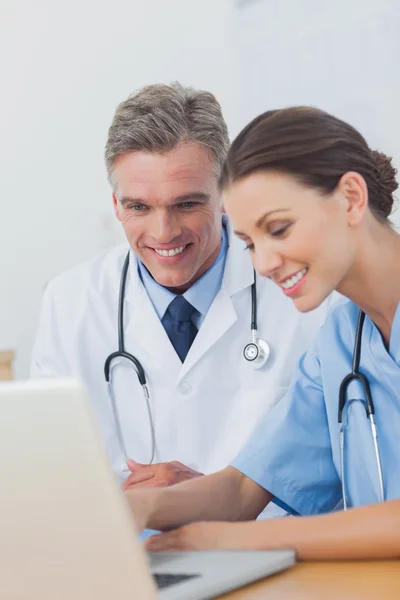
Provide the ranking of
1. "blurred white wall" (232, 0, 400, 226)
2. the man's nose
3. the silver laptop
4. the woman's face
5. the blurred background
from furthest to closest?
the blurred background → "blurred white wall" (232, 0, 400, 226) → the man's nose → the woman's face → the silver laptop

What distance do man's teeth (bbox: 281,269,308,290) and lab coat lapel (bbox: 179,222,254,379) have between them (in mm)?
542

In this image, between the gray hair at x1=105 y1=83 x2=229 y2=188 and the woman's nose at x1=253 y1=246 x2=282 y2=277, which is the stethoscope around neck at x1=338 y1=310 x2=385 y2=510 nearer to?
the woman's nose at x1=253 y1=246 x2=282 y2=277

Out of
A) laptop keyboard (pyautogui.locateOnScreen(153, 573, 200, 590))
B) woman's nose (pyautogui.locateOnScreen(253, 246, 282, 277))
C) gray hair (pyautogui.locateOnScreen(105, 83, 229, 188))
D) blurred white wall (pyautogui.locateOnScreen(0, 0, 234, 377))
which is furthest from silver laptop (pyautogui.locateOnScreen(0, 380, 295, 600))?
blurred white wall (pyautogui.locateOnScreen(0, 0, 234, 377))

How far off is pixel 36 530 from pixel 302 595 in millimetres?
303

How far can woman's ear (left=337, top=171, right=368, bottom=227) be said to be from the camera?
3.93 feet

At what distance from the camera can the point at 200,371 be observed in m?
1.76

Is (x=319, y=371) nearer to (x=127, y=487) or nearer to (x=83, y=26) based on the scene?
(x=127, y=487)

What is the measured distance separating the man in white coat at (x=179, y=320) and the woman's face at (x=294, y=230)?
0.53 meters

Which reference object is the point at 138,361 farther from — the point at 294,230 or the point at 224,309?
the point at 294,230

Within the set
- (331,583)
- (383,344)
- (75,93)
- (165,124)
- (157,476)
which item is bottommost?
(331,583)

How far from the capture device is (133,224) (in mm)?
1764

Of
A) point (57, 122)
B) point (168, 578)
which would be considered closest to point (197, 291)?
point (168, 578)

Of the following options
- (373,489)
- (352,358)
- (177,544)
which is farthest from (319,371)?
(177,544)

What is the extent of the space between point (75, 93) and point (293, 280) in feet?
5.82
